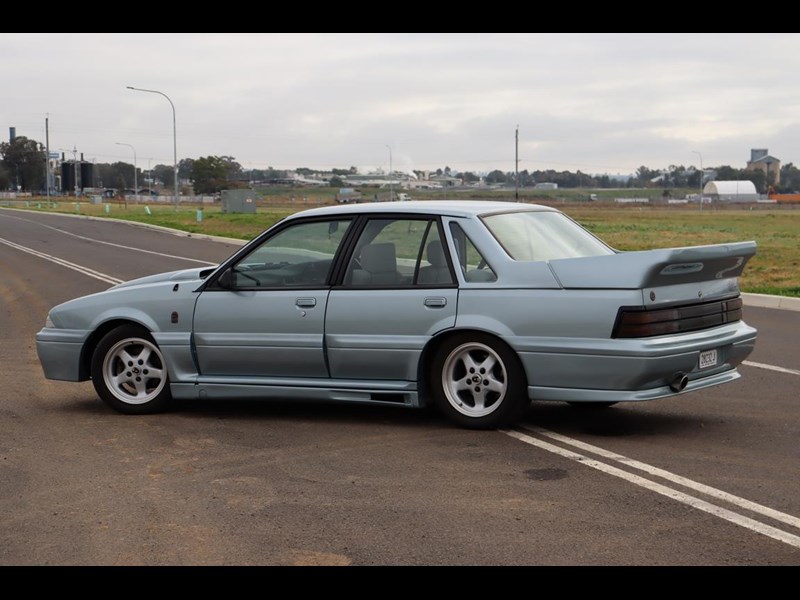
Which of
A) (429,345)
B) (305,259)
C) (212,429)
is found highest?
(305,259)

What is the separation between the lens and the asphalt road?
487cm

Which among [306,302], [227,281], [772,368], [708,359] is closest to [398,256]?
[306,302]

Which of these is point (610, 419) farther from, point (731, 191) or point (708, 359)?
point (731, 191)

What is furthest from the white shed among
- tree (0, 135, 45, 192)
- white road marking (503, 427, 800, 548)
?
white road marking (503, 427, 800, 548)

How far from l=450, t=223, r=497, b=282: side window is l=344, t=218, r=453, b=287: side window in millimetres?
107

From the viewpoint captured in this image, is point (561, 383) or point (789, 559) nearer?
point (789, 559)

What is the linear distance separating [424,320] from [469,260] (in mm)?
504

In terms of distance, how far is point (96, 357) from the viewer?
8359 millimetres

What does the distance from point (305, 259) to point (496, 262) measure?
1480 mm

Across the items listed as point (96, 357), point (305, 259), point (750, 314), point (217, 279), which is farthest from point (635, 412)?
point (750, 314)

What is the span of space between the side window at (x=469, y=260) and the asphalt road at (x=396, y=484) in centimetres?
102

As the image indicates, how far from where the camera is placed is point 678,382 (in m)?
7.02

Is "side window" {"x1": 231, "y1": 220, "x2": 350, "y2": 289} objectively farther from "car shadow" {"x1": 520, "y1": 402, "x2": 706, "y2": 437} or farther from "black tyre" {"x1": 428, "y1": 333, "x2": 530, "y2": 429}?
"car shadow" {"x1": 520, "y1": 402, "x2": 706, "y2": 437}
